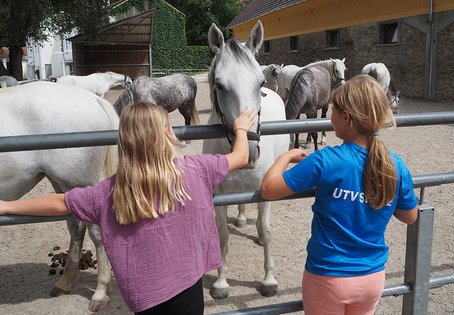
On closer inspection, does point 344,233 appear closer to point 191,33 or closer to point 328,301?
point 328,301

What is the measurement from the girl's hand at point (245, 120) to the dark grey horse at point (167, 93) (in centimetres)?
657

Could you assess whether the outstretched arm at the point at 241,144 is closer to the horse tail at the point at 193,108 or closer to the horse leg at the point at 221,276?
the horse leg at the point at 221,276

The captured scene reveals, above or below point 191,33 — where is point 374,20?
below

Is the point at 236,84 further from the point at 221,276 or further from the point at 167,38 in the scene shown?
the point at 167,38

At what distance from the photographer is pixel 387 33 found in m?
17.4

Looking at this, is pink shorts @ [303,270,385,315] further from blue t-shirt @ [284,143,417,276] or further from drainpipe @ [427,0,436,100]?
drainpipe @ [427,0,436,100]

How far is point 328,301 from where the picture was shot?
1.67 metres

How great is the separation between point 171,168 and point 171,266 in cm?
36

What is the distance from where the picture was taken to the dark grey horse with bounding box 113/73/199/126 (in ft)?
29.2

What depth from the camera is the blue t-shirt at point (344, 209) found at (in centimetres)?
161

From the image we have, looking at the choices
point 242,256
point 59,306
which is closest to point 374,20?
point 242,256

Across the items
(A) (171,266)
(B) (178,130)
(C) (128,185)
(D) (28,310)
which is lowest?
(D) (28,310)

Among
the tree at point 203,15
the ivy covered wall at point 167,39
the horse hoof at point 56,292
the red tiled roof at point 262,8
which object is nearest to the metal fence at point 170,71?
the ivy covered wall at point 167,39

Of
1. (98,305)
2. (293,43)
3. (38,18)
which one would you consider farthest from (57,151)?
(293,43)
